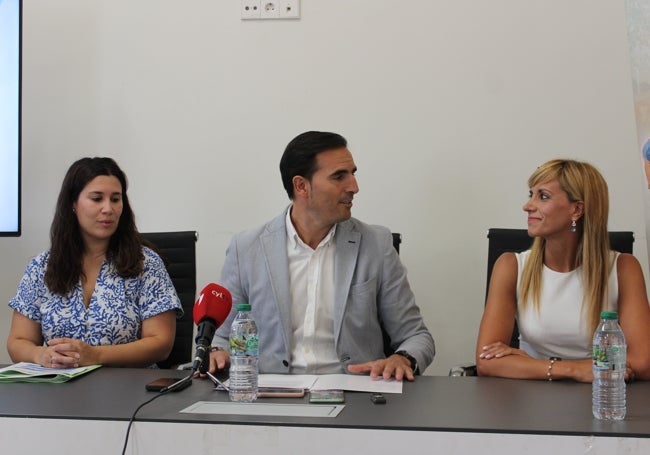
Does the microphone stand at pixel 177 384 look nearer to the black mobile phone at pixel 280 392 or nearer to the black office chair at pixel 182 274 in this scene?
the black mobile phone at pixel 280 392

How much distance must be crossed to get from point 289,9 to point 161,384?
189cm

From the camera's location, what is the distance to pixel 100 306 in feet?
7.75

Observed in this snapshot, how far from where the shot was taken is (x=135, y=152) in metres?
3.23

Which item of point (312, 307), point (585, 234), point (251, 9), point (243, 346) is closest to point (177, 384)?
point (243, 346)

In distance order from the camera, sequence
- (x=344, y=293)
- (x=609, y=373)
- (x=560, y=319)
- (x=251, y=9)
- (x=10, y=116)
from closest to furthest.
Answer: (x=609, y=373), (x=560, y=319), (x=344, y=293), (x=10, y=116), (x=251, y=9)

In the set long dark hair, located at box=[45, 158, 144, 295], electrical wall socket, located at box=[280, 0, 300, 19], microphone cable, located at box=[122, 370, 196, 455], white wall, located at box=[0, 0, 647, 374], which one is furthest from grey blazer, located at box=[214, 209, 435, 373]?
electrical wall socket, located at box=[280, 0, 300, 19]

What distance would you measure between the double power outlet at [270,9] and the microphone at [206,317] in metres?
1.70

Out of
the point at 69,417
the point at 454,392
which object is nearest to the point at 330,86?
the point at 454,392

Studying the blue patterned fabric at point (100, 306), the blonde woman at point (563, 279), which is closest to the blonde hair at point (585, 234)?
the blonde woman at point (563, 279)

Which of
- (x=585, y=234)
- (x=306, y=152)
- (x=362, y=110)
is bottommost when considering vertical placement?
(x=585, y=234)

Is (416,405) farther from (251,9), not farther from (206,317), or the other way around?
(251,9)

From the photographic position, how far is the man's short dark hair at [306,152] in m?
2.44

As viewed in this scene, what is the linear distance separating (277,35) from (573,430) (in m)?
2.25

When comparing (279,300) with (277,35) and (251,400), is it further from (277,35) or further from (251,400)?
(277,35)
